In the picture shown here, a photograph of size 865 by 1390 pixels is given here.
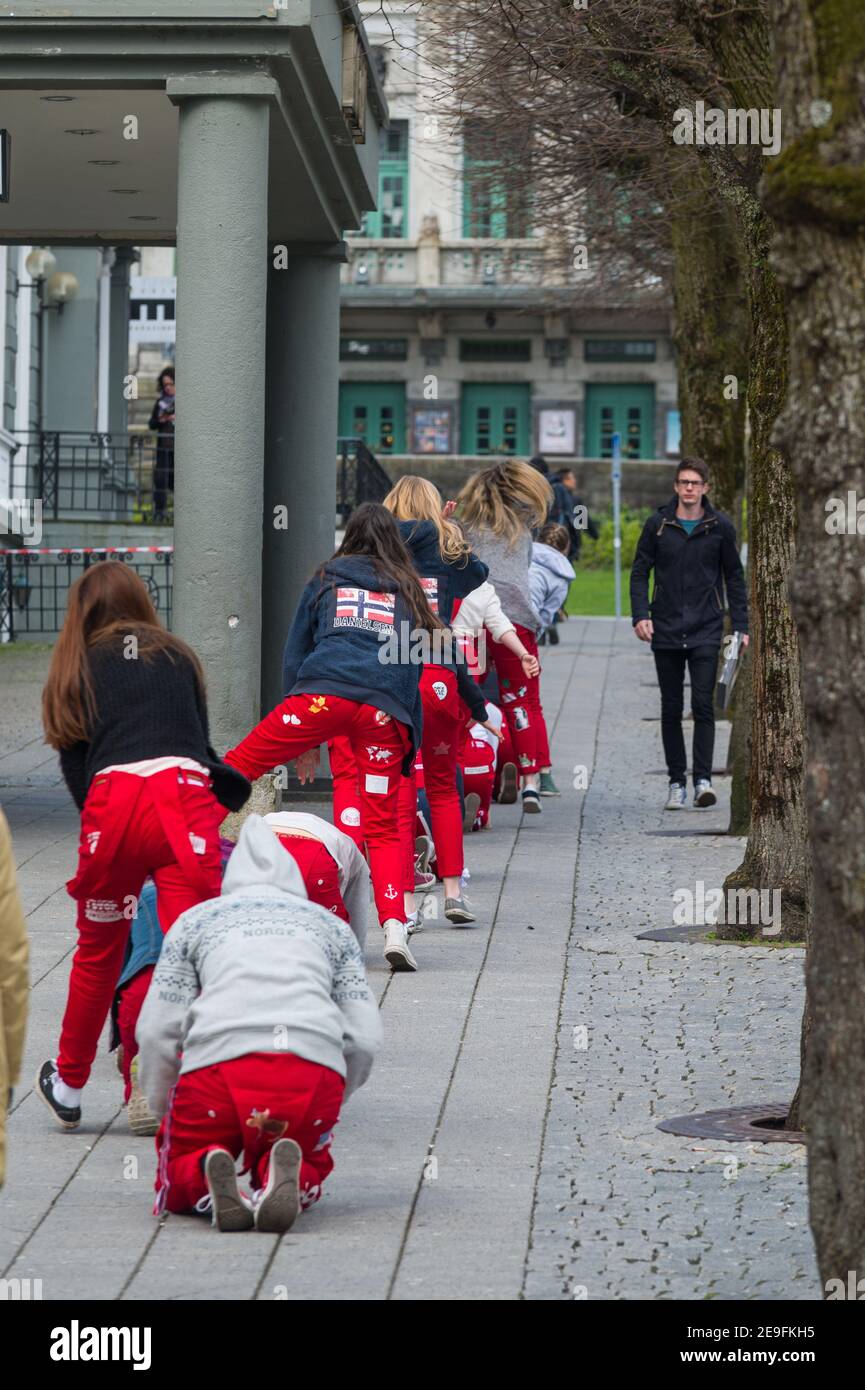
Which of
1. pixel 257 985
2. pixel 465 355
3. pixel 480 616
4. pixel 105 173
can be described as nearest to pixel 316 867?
pixel 257 985

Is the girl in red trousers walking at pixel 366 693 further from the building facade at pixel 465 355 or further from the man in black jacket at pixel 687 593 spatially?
the building facade at pixel 465 355

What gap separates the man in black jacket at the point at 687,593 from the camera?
13.4m

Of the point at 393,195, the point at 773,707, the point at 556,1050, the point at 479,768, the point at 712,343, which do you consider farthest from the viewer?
the point at 393,195

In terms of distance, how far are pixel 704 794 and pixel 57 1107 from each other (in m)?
7.88

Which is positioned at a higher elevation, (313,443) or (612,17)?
(612,17)

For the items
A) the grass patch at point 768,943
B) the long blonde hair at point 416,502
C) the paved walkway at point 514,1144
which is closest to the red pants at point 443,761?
the paved walkway at point 514,1144

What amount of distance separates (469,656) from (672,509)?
2.26 meters

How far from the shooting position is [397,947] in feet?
28.4

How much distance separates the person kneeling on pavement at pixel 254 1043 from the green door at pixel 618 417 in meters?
45.4

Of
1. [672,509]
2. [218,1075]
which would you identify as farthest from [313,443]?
[218,1075]

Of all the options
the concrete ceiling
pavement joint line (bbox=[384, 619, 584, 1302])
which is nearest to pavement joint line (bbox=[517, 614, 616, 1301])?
pavement joint line (bbox=[384, 619, 584, 1302])

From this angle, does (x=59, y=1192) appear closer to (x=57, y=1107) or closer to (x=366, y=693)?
(x=57, y=1107)

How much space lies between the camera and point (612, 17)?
10922 mm
